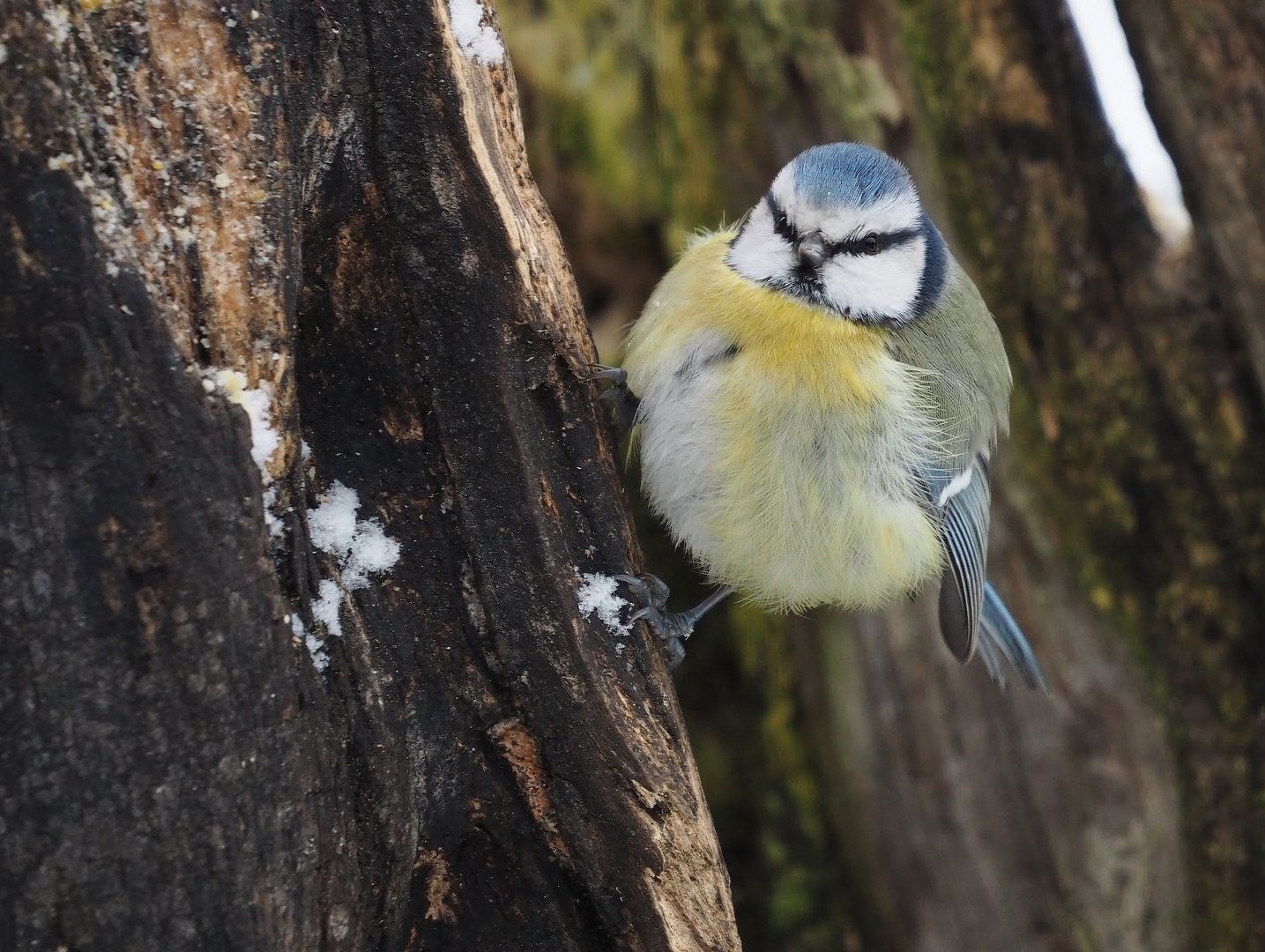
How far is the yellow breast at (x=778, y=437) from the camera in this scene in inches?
63.0

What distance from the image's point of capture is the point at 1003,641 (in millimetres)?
2152

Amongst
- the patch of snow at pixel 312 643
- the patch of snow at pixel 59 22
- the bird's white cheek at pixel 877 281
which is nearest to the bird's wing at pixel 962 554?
the bird's white cheek at pixel 877 281

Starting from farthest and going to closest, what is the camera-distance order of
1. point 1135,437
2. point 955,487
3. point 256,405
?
point 1135,437 → point 955,487 → point 256,405

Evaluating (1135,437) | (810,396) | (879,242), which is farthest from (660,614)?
(1135,437)

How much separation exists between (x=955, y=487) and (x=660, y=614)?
2.15 ft

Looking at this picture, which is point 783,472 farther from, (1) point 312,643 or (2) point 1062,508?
(2) point 1062,508

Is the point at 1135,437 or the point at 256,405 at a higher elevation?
the point at 256,405

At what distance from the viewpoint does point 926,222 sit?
1876 mm

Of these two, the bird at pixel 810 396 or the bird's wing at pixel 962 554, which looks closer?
the bird at pixel 810 396

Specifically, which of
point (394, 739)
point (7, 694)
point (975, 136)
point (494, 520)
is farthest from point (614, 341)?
point (7, 694)

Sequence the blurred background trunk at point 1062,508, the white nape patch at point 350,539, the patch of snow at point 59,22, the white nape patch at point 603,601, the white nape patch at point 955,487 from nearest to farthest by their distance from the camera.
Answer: the patch of snow at point 59,22, the white nape patch at point 350,539, the white nape patch at point 603,601, the white nape patch at point 955,487, the blurred background trunk at point 1062,508

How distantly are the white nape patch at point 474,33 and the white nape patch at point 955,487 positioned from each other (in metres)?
1.01

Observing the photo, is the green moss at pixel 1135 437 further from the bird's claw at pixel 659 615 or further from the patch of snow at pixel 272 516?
the patch of snow at pixel 272 516

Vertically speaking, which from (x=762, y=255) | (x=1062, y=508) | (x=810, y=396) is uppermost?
(x=762, y=255)
